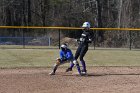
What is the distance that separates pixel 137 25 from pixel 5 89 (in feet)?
124

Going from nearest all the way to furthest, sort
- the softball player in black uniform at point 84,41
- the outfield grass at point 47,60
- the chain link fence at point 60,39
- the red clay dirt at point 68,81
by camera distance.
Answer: the red clay dirt at point 68,81, the softball player in black uniform at point 84,41, the outfield grass at point 47,60, the chain link fence at point 60,39

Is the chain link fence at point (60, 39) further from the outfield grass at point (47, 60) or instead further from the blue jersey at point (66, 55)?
the blue jersey at point (66, 55)

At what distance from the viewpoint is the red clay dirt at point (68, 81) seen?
10.8 meters

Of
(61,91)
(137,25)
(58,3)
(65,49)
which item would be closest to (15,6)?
(58,3)

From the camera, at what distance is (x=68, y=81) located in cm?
1255

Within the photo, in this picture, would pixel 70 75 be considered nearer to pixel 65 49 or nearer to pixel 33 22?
pixel 65 49

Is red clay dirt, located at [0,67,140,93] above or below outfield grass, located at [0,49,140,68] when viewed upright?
above

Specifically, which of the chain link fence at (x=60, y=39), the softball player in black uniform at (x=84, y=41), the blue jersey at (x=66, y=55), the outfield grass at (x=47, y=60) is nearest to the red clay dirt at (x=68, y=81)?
the softball player in black uniform at (x=84, y=41)

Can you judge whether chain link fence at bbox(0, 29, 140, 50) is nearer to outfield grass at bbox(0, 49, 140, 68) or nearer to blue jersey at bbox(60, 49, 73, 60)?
outfield grass at bbox(0, 49, 140, 68)

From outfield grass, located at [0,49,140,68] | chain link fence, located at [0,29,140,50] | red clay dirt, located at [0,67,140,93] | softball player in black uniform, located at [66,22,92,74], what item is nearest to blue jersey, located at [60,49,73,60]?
softball player in black uniform, located at [66,22,92,74]

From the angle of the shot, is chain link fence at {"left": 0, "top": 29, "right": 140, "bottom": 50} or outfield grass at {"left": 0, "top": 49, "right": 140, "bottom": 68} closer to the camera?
outfield grass at {"left": 0, "top": 49, "right": 140, "bottom": 68}

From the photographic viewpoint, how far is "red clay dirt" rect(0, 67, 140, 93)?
10.8m

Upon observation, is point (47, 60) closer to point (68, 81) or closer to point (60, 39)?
point (68, 81)

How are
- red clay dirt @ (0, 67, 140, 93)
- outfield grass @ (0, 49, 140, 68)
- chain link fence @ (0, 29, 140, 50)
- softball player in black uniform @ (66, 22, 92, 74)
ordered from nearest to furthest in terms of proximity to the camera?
red clay dirt @ (0, 67, 140, 93) → softball player in black uniform @ (66, 22, 92, 74) → outfield grass @ (0, 49, 140, 68) → chain link fence @ (0, 29, 140, 50)
